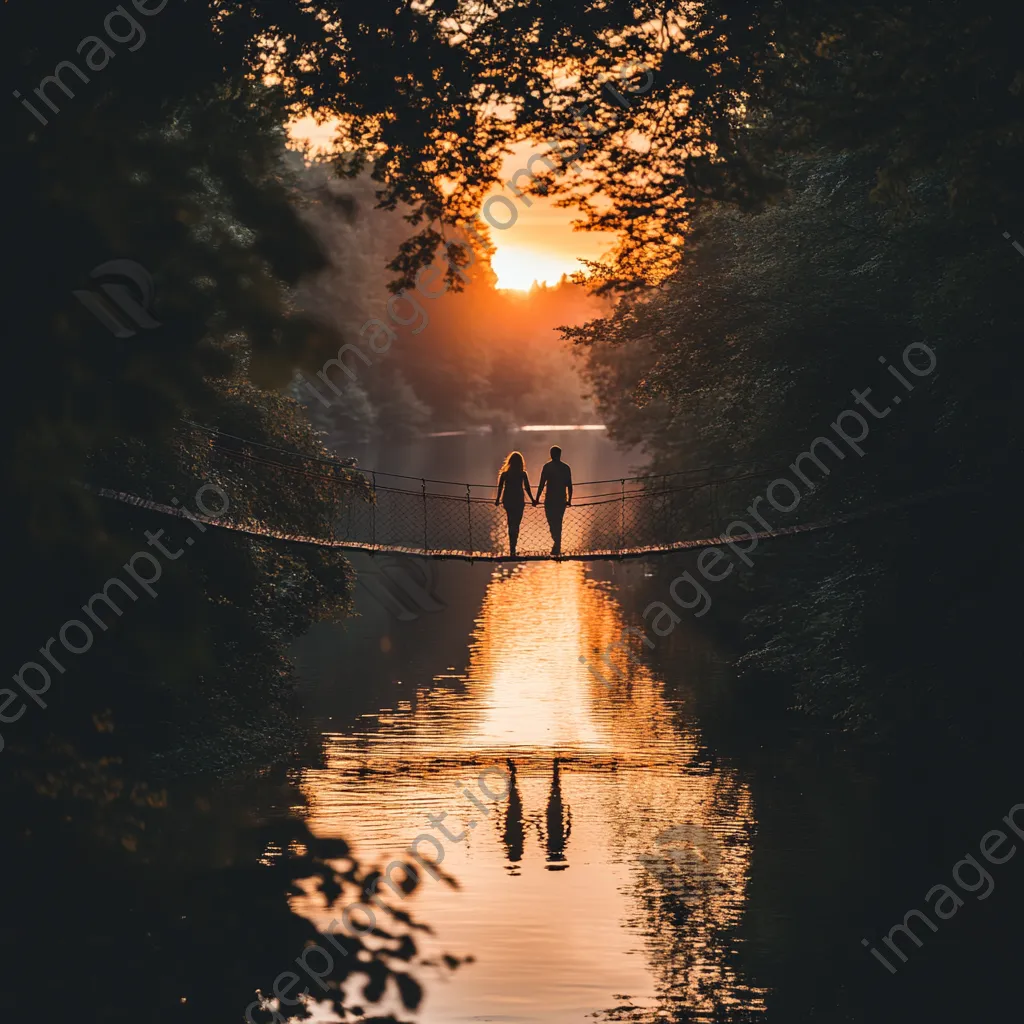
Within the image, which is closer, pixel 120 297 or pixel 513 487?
pixel 120 297

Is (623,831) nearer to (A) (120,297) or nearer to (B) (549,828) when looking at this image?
(B) (549,828)

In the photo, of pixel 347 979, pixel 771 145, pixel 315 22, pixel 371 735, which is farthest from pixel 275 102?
pixel 371 735

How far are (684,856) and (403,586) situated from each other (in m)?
24.4

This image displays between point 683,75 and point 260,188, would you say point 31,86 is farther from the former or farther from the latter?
point 683,75

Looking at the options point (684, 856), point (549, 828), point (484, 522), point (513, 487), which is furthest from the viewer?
point (484, 522)

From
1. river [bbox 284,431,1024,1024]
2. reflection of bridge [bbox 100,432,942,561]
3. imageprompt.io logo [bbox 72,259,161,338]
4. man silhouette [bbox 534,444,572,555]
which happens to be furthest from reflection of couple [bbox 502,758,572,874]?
imageprompt.io logo [bbox 72,259,161,338]

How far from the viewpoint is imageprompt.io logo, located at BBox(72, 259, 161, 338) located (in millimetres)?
4531

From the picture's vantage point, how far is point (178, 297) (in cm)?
483

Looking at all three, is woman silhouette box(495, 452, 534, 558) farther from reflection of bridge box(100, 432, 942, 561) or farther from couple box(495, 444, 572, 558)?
reflection of bridge box(100, 432, 942, 561)

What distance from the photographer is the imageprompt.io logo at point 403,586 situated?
3453cm

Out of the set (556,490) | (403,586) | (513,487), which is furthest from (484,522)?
(513,487)

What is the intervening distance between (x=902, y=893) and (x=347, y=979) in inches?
197

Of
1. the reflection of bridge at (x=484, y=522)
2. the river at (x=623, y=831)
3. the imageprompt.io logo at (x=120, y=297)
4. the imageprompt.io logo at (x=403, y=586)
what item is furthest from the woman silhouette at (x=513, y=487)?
the imageprompt.io logo at (x=403, y=586)

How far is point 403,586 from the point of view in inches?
1510
